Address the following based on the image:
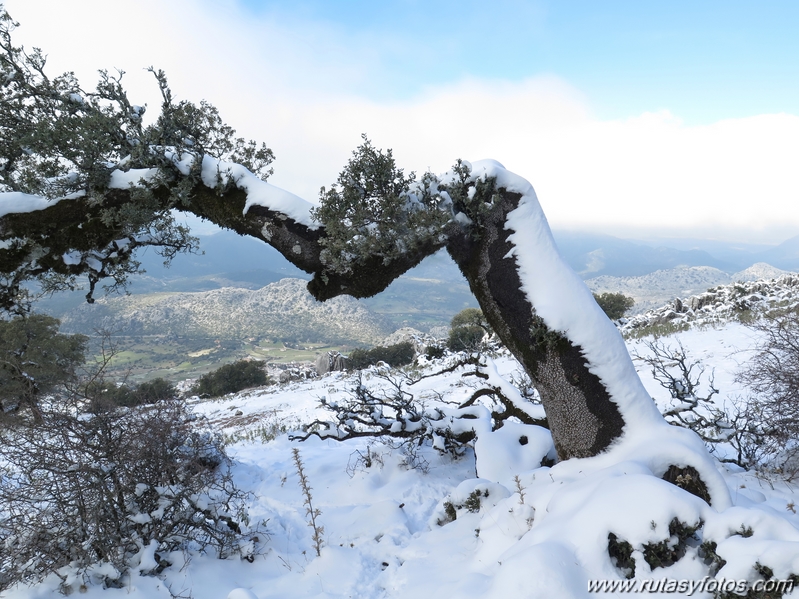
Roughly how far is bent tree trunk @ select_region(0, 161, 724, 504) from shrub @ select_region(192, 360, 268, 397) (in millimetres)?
28851

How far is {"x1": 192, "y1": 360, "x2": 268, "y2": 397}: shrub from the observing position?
3231 centimetres

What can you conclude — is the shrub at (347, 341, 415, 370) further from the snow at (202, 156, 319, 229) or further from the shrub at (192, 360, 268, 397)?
A: the snow at (202, 156, 319, 229)

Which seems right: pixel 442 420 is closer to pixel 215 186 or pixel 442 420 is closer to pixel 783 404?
pixel 783 404

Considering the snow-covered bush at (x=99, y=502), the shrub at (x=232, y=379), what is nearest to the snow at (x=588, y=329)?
the snow-covered bush at (x=99, y=502)

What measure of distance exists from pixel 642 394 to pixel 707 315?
55.4ft

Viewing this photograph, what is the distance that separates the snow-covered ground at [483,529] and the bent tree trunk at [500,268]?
626mm

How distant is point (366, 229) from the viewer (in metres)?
4.15

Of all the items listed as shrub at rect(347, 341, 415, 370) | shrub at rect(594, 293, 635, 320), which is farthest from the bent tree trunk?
shrub at rect(594, 293, 635, 320)

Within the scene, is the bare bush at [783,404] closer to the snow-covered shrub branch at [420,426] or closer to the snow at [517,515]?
the snow at [517,515]

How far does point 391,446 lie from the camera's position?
646 centimetres

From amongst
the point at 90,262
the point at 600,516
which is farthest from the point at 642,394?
the point at 90,262

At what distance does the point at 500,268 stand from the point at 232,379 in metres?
32.6

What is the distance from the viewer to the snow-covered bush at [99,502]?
321 centimetres

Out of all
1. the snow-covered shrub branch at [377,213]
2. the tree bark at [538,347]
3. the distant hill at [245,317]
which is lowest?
the distant hill at [245,317]
